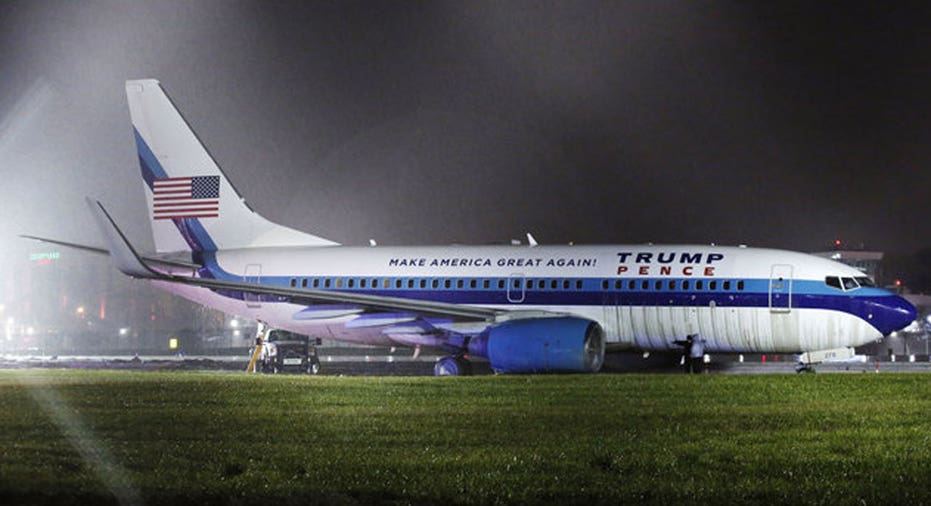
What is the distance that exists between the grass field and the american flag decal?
20.5 m

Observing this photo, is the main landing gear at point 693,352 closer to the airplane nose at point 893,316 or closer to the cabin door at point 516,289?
the airplane nose at point 893,316

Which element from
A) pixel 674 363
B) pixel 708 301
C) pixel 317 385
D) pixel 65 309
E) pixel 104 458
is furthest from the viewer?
pixel 65 309

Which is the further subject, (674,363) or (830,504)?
(674,363)

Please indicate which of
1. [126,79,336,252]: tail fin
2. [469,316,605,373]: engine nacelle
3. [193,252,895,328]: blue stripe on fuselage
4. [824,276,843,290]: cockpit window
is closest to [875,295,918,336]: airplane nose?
[193,252,895,328]: blue stripe on fuselage

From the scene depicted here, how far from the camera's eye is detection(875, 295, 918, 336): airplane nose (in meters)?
34.3

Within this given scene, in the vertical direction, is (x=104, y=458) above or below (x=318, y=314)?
below

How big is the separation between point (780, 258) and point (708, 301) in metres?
2.37

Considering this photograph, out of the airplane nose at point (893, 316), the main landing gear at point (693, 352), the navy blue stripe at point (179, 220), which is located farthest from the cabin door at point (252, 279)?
the airplane nose at point (893, 316)

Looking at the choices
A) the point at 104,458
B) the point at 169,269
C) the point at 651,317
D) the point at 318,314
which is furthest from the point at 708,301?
the point at 104,458

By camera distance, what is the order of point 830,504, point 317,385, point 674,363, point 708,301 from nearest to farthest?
point 830,504
point 317,385
point 708,301
point 674,363

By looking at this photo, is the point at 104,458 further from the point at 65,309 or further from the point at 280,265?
the point at 65,309

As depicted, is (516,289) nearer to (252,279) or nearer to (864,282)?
(252,279)

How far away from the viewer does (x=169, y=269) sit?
4206 cm

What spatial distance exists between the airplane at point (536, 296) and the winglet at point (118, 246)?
39 mm
